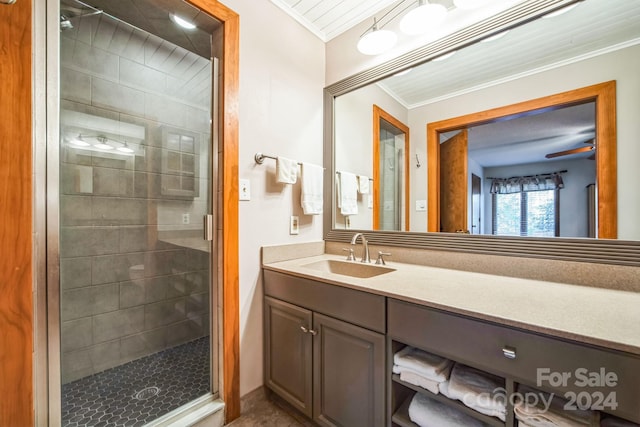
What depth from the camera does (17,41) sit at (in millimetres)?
930

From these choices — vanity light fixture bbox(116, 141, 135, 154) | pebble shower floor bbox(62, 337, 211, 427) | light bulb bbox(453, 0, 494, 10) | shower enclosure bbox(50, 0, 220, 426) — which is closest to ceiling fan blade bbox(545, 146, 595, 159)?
light bulb bbox(453, 0, 494, 10)

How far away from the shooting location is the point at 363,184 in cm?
199

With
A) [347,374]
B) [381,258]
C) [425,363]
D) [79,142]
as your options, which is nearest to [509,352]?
[425,363]

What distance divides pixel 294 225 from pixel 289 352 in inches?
30.1

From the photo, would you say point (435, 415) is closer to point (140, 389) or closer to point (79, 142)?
point (140, 389)

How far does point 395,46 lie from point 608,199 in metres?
1.36

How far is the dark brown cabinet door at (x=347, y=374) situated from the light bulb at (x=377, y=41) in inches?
62.4

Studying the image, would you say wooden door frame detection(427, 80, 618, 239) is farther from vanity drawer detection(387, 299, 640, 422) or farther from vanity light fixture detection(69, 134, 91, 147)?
vanity light fixture detection(69, 134, 91, 147)

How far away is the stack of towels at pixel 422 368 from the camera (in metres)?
0.98

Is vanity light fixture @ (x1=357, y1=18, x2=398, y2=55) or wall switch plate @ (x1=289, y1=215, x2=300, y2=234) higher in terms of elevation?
vanity light fixture @ (x1=357, y1=18, x2=398, y2=55)

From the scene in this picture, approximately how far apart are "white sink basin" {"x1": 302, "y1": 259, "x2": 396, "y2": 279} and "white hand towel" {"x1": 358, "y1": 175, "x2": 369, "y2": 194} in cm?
56

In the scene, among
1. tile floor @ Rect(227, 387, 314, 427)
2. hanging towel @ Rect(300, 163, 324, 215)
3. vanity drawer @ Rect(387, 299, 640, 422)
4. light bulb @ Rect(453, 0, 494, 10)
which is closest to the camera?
vanity drawer @ Rect(387, 299, 640, 422)

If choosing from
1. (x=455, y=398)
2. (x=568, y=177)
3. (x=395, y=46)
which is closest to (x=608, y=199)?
(x=568, y=177)

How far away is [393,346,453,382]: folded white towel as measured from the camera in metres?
0.98
